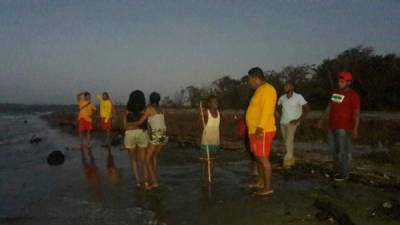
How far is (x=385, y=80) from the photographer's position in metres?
27.0

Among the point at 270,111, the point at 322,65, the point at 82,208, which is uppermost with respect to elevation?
the point at 322,65

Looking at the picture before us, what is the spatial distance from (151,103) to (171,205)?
2.01 m

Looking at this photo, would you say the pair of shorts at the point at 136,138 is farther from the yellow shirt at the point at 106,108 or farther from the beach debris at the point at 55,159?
the yellow shirt at the point at 106,108

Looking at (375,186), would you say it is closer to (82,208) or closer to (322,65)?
(82,208)

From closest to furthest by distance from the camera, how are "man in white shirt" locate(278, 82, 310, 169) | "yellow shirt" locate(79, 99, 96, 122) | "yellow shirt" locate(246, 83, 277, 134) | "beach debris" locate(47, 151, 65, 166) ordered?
"yellow shirt" locate(246, 83, 277, 134) → "man in white shirt" locate(278, 82, 310, 169) → "beach debris" locate(47, 151, 65, 166) → "yellow shirt" locate(79, 99, 96, 122)

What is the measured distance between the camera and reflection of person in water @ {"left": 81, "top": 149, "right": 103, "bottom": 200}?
9.33 metres

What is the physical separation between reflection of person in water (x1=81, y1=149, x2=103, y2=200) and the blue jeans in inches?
183

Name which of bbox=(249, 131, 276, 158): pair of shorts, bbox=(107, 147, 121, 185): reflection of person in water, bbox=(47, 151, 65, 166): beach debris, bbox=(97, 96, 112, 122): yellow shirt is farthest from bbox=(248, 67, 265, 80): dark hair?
bbox=(97, 96, 112, 122): yellow shirt

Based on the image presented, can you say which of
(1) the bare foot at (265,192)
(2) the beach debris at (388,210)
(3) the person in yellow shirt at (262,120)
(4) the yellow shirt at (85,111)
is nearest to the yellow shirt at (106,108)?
(4) the yellow shirt at (85,111)

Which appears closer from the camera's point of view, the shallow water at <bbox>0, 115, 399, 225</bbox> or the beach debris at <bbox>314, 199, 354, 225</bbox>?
the beach debris at <bbox>314, 199, 354, 225</bbox>

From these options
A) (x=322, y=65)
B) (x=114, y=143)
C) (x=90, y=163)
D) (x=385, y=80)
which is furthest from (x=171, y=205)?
(x=322, y=65)

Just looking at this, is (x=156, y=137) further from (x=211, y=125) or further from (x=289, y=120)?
(x=289, y=120)

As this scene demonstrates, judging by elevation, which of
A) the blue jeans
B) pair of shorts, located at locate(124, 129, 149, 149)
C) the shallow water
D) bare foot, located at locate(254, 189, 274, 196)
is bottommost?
the shallow water

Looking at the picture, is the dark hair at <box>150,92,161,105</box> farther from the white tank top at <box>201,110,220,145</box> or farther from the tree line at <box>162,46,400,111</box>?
the tree line at <box>162,46,400,111</box>
